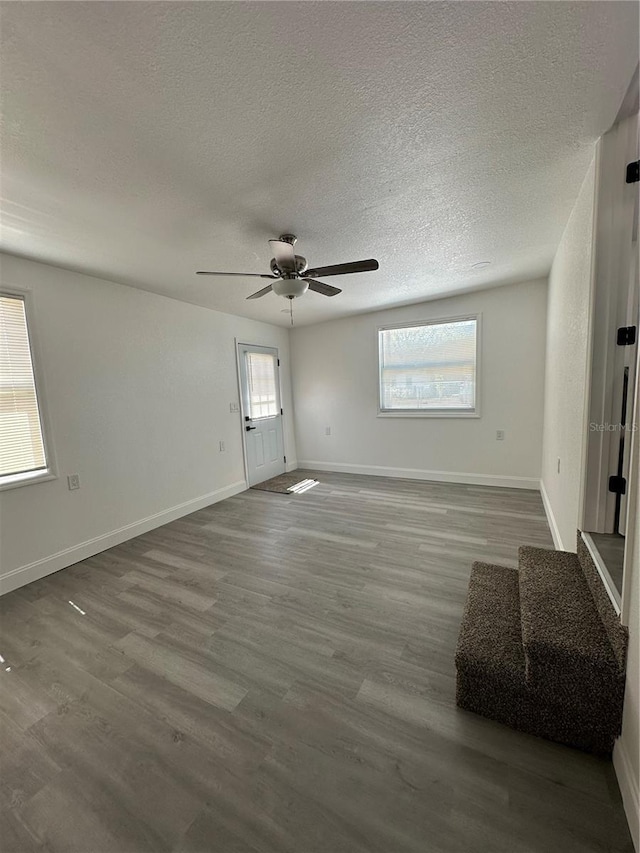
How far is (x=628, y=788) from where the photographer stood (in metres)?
1.10

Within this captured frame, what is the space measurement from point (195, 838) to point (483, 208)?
333cm

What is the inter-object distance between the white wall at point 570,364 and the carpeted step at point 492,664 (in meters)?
0.84

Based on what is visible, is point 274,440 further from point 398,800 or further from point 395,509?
point 398,800

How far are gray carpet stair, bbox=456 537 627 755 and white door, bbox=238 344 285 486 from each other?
3.91 meters

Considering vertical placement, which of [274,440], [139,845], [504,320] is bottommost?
[139,845]

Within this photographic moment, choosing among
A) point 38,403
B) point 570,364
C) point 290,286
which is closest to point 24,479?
point 38,403

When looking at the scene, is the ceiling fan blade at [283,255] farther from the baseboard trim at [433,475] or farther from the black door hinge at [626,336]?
the baseboard trim at [433,475]

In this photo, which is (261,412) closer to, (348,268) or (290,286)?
(290,286)

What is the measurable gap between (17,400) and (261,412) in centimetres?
305

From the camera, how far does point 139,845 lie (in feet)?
3.54

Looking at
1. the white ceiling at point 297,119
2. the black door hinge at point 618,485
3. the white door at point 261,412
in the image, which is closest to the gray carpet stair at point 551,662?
the black door hinge at point 618,485

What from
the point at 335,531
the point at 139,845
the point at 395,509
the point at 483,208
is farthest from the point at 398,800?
the point at 483,208

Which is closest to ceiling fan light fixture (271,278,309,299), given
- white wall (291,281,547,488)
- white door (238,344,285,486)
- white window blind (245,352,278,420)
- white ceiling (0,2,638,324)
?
white ceiling (0,2,638,324)

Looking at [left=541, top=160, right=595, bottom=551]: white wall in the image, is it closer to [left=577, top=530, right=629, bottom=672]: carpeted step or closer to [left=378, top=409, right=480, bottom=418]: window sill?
[left=577, top=530, right=629, bottom=672]: carpeted step
